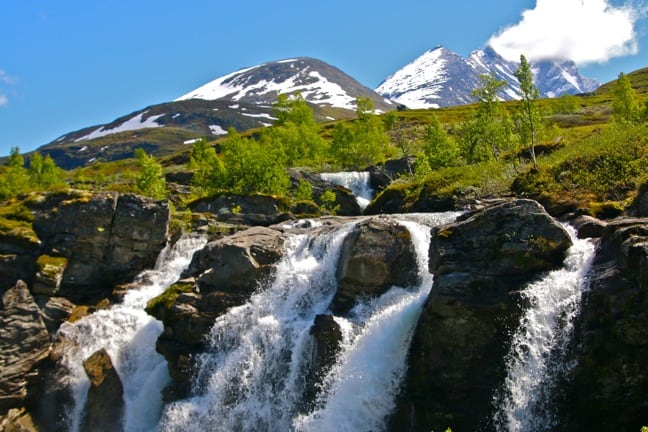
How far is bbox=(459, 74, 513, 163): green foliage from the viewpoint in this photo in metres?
43.0

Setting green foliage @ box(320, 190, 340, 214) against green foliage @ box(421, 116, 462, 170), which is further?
green foliage @ box(421, 116, 462, 170)

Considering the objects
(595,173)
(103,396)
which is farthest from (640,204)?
(103,396)

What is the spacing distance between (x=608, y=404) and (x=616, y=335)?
6.37 feet

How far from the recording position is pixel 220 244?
95.1 feet

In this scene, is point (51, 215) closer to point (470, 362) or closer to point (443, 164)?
point (470, 362)

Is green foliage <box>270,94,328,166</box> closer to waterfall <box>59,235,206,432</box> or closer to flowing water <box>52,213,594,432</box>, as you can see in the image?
waterfall <box>59,235,206,432</box>

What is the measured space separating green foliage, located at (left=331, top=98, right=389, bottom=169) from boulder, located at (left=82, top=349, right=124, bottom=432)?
1988 inches

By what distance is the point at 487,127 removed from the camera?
47.5 meters

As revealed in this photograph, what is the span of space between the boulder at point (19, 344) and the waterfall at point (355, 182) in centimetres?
3565

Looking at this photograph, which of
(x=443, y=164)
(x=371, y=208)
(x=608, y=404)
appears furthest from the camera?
(x=443, y=164)

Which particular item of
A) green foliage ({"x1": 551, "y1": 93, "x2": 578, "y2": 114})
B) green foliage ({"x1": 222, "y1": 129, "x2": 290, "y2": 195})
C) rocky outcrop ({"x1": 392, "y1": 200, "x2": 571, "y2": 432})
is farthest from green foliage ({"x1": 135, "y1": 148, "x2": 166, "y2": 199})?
green foliage ({"x1": 551, "y1": 93, "x2": 578, "y2": 114})

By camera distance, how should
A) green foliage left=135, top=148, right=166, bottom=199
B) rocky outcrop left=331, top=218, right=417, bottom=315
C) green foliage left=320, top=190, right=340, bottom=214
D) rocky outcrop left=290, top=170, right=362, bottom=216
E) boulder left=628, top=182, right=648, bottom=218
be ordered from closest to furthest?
boulder left=628, top=182, right=648, bottom=218, rocky outcrop left=331, top=218, right=417, bottom=315, green foliage left=320, top=190, right=340, bottom=214, rocky outcrop left=290, top=170, right=362, bottom=216, green foliage left=135, top=148, right=166, bottom=199

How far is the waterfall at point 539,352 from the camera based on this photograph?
1619 centimetres

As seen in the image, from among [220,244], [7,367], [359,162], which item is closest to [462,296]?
[220,244]
